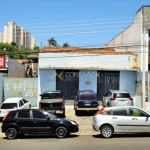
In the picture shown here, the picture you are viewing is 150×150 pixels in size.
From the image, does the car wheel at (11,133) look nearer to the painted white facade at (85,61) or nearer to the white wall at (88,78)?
the painted white facade at (85,61)

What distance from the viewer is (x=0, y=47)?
74312mm

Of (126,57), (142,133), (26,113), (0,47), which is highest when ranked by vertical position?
(0,47)

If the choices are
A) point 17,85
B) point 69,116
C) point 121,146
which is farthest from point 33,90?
point 121,146

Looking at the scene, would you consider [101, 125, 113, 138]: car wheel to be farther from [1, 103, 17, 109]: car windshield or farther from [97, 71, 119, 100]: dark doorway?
[97, 71, 119, 100]: dark doorway

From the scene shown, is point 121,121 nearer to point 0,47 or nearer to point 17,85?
point 17,85

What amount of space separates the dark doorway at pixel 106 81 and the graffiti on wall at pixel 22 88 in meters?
5.77

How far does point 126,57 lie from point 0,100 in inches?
469

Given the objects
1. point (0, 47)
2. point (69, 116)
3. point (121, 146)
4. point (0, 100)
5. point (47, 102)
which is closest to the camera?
point (121, 146)

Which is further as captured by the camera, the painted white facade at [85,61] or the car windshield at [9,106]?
the painted white facade at [85,61]

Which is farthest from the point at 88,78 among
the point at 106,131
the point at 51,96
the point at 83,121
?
the point at 106,131

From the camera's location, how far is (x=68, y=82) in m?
25.3

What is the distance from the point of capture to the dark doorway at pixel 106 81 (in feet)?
83.4

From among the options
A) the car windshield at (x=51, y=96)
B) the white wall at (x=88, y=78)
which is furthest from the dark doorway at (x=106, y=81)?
the car windshield at (x=51, y=96)

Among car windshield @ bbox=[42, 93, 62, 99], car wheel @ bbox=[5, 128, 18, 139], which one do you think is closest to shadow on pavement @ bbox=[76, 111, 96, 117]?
car windshield @ bbox=[42, 93, 62, 99]
